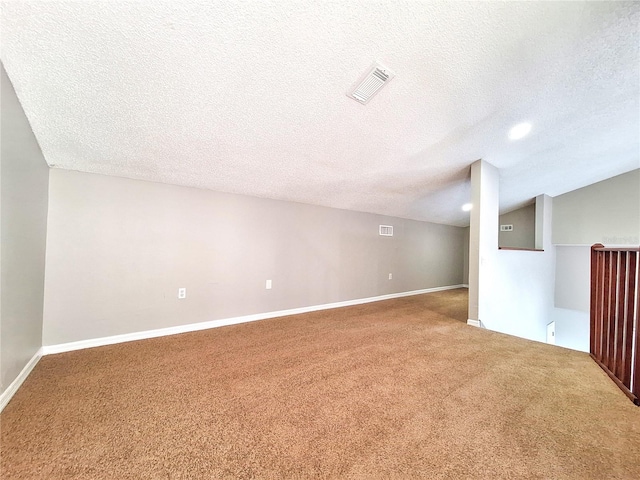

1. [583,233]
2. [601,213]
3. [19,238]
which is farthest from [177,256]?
[601,213]

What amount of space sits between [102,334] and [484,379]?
342 centimetres

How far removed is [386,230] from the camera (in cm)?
495

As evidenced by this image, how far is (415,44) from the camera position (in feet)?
5.00

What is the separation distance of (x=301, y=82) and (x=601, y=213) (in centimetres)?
677

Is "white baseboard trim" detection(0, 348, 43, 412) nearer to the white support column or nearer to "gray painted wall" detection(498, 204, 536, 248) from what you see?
the white support column

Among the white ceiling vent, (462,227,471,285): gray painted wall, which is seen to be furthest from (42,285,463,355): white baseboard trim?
(462,227,471,285): gray painted wall

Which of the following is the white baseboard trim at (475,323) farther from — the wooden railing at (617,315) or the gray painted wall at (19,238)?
the gray painted wall at (19,238)

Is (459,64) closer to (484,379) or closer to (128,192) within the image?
(484,379)

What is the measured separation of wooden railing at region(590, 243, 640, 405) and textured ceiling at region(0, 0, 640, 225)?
1.50 metres

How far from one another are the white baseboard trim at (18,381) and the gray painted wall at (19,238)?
31 mm

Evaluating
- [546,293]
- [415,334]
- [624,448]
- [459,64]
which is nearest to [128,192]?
[459,64]

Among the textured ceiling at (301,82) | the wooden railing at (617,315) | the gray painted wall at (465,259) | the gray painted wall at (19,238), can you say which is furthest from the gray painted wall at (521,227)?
the gray painted wall at (19,238)

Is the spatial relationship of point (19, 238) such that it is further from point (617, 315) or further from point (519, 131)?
point (519, 131)

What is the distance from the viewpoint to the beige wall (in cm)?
466
